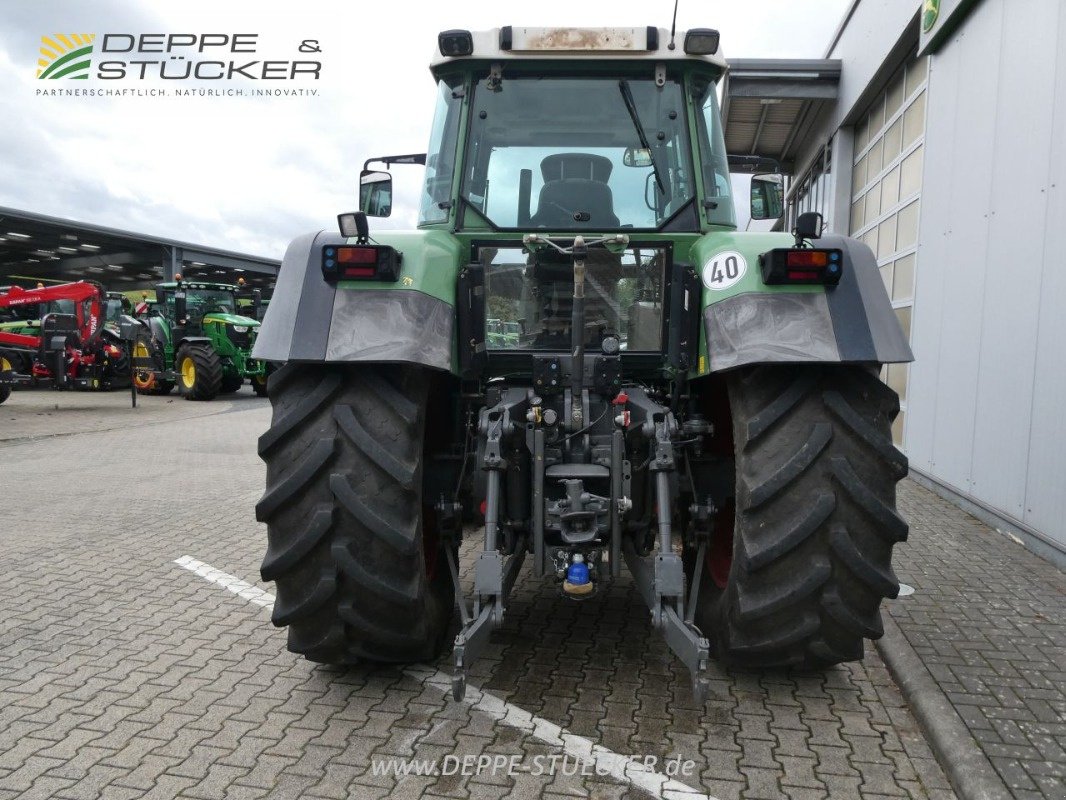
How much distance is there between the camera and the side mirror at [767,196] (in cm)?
448

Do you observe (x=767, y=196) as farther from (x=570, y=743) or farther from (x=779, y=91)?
(x=779, y=91)

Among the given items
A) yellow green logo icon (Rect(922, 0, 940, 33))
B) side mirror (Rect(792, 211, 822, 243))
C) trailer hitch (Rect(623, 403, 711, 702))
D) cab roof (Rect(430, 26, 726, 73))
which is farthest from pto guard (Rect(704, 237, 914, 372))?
yellow green logo icon (Rect(922, 0, 940, 33))

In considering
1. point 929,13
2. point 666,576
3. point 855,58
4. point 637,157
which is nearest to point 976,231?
point 929,13

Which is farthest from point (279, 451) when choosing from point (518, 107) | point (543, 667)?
point (518, 107)

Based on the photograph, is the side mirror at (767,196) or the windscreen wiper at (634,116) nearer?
the windscreen wiper at (634,116)

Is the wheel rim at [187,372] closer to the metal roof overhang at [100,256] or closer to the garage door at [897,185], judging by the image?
the metal roof overhang at [100,256]

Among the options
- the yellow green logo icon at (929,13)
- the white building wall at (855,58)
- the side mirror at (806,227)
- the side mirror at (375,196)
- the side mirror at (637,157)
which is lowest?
the side mirror at (806,227)

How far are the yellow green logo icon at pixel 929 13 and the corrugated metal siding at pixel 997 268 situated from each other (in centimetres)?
30

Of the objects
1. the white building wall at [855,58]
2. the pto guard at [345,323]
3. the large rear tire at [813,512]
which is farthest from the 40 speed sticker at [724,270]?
the white building wall at [855,58]

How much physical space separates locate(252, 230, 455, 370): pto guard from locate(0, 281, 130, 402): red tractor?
50.9 ft

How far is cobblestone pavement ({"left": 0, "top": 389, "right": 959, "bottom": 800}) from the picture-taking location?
9.12ft

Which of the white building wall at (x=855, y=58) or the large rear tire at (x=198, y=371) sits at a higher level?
the white building wall at (x=855, y=58)

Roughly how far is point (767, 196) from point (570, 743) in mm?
3019

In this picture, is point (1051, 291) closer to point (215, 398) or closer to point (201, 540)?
point (201, 540)
